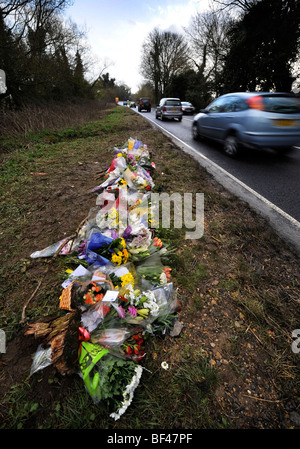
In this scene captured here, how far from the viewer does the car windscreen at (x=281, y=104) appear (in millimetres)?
4246

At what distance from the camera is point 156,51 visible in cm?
3738

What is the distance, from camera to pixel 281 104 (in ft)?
14.0

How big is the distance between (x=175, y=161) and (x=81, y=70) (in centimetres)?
2540

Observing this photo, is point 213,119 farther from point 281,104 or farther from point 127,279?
point 127,279

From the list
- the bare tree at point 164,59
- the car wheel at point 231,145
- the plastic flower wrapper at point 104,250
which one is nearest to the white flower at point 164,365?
the plastic flower wrapper at point 104,250

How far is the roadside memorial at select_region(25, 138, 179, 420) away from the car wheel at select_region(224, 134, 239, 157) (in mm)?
3928

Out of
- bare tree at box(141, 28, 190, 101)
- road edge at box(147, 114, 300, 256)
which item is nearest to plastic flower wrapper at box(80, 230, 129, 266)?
road edge at box(147, 114, 300, 256)

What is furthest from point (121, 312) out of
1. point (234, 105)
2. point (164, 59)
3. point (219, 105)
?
point (164, 59)

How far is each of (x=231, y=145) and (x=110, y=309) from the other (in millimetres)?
5210

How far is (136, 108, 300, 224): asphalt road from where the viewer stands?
332 cm

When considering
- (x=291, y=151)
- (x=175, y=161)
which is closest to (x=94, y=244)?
(x=175, y=161)

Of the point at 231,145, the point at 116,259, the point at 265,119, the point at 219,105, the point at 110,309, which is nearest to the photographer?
the point at 110,309
